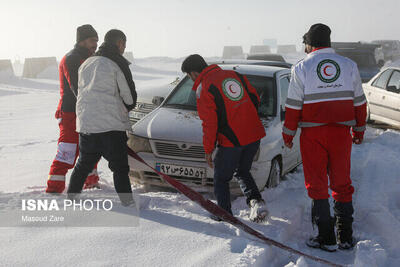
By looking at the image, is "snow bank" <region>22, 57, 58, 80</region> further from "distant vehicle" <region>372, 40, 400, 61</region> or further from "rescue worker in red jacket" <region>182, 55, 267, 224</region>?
"rescue worker in red jacket" <region>182, 55, 267, 224</region>

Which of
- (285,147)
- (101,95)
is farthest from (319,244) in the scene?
(101,95)

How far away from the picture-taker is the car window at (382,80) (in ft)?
30.2

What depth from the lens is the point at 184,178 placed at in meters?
4.50

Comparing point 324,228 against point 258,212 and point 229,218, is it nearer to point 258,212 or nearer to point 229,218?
point 258,212

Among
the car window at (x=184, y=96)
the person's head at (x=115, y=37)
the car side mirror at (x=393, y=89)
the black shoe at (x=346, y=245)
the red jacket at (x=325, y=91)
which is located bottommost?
the black shoe at (x=346, y=245)

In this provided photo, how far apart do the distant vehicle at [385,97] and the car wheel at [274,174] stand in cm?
482

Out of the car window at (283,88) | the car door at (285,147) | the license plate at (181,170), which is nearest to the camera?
the license plate at (181,170)

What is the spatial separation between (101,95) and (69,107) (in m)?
0.85

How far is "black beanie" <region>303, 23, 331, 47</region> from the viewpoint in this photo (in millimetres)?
3414

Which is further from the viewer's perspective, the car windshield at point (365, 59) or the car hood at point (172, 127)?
the car windshield at point (365, 59)

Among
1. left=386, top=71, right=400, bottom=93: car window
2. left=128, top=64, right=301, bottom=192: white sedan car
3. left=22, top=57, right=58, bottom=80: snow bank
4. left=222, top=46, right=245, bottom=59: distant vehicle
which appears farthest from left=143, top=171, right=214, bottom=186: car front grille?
left=222, top=46, right=245, bottom=59: distant vehicle

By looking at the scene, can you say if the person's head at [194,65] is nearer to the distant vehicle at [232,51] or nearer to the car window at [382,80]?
the car window at [382,80]

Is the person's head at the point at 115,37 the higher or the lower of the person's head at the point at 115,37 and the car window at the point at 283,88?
the higher

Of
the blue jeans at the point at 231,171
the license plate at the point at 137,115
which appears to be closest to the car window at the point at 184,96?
the blue jeans at the point at 231,171
